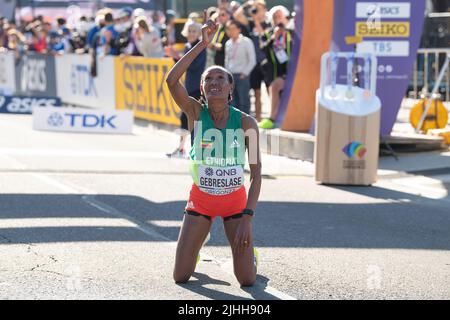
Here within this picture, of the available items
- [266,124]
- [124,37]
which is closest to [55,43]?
[124,37]

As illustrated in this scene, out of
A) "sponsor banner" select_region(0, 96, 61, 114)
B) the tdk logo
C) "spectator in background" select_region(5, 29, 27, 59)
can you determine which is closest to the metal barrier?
the tdk logo

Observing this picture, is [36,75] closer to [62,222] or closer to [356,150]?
[356,150]

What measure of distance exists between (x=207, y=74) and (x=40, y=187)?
5083 mm

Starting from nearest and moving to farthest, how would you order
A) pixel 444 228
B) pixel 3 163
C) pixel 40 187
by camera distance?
1. pixel 444 228
2. pixel 40 187
3. pixel 3 163

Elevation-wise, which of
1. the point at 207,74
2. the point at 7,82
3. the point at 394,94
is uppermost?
the point at 207,74

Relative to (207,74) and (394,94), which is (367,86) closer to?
(394,94)

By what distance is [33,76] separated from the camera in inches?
974

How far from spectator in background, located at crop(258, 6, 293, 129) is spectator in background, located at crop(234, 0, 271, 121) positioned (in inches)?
10.2

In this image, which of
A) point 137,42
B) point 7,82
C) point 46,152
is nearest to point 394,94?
point 46,152

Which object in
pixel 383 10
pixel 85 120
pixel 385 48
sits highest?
pixel 383 10

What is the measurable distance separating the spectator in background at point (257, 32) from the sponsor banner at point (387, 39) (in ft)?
8.21

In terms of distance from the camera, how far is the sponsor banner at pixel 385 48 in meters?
14.3

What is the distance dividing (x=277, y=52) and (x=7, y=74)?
39.0 ft

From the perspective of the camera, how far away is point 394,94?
573 inches
